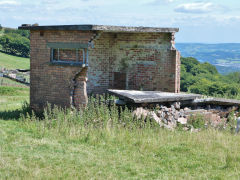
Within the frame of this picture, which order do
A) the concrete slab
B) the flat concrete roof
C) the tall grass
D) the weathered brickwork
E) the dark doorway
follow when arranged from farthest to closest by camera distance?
1. the dark doorway
2. the weathered brickwork
3. the flat concrete roof
4. the concrete slab
5. the tall grass

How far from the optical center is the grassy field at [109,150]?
695 cm

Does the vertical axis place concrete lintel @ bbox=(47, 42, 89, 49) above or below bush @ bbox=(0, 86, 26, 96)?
above

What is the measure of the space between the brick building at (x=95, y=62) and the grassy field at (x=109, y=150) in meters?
2.02

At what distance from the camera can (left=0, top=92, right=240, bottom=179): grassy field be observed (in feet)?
22.8

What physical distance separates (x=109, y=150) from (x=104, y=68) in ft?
19.0

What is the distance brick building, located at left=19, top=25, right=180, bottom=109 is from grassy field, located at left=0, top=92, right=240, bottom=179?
2017 millimetres

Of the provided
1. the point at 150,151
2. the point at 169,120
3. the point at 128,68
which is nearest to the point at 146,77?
the point at 128,68

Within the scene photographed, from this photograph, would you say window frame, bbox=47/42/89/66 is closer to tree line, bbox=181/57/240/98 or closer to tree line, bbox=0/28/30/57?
tree line, bbox=181/57/240/98

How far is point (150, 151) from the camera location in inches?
329

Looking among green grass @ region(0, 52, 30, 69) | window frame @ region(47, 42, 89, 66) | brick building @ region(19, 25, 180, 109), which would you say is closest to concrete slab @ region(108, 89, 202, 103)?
brick building @ region(19, 25, 180, 109)

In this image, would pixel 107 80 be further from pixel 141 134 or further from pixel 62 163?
pixel 62 163

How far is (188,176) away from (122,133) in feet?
9.52

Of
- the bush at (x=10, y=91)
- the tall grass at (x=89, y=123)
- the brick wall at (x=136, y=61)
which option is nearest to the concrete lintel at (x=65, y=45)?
the brick wall at (x=136, y=61)

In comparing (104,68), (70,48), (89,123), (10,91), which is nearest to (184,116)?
(104,68)
